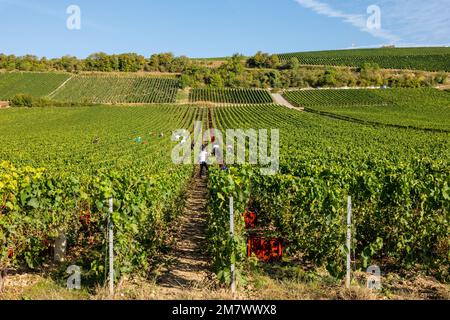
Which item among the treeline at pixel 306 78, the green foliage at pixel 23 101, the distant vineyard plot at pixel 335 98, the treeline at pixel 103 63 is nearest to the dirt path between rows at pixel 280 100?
the distant vineyard plot at pixel 335 98

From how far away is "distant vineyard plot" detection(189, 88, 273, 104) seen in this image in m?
92.4

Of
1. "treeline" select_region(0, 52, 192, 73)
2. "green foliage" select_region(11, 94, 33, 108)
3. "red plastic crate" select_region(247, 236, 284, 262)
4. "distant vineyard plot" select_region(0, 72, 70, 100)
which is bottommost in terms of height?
"red plastic crate" select_region(247, 236, 284, 262)

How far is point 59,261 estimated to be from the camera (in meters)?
8.28

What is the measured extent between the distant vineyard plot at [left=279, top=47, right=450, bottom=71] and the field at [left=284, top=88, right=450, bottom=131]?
1699 inches

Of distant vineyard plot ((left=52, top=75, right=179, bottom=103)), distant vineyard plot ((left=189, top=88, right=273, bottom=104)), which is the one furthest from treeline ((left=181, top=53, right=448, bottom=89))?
distant vineyard plot ((left=189, top=88, right=273, bottom=104))

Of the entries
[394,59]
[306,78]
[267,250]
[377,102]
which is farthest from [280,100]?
[267,250]

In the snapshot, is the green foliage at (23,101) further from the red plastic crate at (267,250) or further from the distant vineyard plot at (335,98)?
the red plastic crate at (267,250)

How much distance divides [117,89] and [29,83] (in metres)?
24.9

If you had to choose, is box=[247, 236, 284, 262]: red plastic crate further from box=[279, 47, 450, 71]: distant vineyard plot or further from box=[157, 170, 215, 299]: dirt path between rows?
box=[279, 47, 450, 71]: distant vineyard plot

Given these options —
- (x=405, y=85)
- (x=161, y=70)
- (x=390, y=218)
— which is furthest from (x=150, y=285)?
(x=161, y=70)

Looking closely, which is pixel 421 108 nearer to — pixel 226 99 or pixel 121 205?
pixel 226 99

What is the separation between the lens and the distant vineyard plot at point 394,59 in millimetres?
127875

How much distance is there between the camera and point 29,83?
108000mm

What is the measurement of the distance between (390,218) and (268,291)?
3256mm
